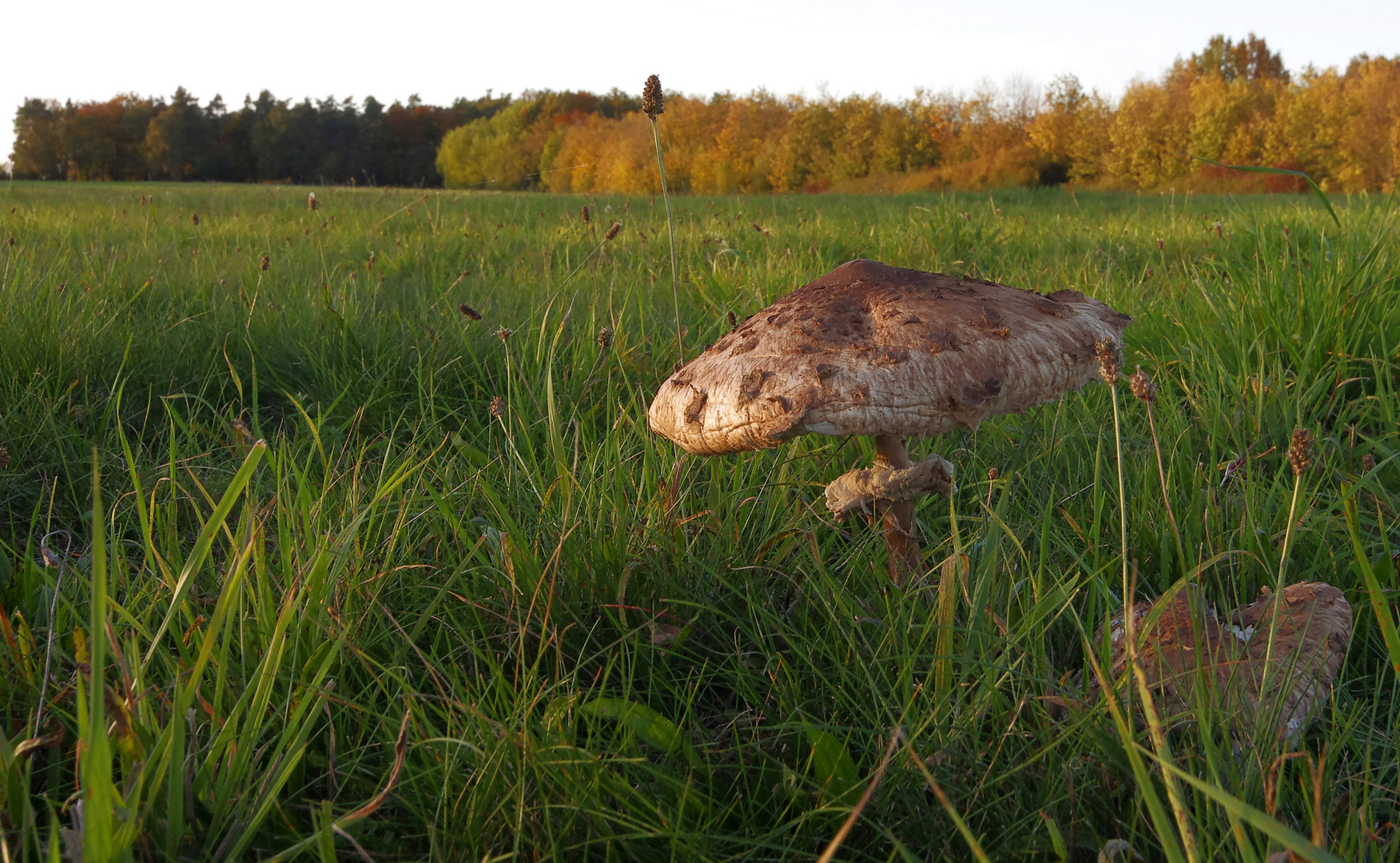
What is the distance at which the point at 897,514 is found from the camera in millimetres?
1970

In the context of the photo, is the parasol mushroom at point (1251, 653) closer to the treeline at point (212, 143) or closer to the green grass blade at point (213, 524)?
the green grass blade at point (213, 524)

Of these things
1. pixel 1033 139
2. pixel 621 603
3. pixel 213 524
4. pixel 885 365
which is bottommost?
pixel 621 603

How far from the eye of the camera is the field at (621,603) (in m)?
1.18

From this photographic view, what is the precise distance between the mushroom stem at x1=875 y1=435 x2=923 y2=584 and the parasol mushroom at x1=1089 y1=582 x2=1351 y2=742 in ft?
1.54

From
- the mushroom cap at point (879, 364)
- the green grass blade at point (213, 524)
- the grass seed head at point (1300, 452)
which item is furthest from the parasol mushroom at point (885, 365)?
the green grass blade at point (213, 524)

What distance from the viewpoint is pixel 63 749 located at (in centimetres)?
142

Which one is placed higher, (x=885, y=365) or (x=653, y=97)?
(x=653, y=97)

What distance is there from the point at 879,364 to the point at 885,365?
0.01 metres

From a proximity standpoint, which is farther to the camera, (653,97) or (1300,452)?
(653,97)

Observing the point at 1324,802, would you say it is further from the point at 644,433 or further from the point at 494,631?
the point at 644,433

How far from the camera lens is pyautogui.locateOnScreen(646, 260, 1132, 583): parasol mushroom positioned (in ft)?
5.03

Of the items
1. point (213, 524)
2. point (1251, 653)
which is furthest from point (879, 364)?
point (213, 524)

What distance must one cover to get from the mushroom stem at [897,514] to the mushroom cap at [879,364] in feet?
1.17

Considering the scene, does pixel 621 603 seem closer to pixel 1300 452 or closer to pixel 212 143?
pixel 1300 452
